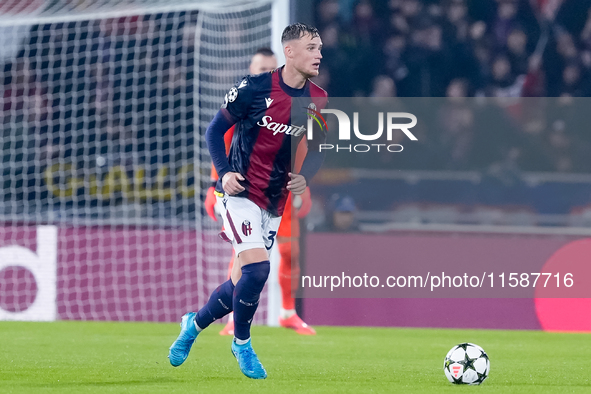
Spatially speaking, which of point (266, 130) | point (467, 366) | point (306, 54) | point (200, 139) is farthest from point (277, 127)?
point (200, 139)

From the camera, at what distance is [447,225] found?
7965mm

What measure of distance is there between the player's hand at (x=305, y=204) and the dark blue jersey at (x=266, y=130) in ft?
8.25

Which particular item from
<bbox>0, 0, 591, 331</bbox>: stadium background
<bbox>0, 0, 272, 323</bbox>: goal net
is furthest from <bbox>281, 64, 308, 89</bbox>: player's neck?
<bbox>0, 0, 272, 323</bbox>: goal net

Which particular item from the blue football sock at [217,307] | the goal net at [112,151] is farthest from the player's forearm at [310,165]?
the goal net at [112,151]

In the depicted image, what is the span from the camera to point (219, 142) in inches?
175

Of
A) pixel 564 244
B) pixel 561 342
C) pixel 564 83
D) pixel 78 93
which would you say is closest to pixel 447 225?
pixel 564 244

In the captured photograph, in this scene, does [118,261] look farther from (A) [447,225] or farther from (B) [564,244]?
(B) [564,244]

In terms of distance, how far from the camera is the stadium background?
8.02 metres

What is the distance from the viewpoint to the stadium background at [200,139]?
8016mm

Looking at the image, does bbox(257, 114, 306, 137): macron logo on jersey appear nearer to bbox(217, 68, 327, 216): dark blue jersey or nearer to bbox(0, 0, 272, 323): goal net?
bbox(217, 68, 327, 216): dark blue jersey

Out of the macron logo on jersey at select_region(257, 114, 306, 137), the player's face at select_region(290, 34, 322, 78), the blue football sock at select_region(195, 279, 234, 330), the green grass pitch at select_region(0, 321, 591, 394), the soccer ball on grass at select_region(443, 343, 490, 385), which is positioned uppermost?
the player's face at select_region(290, 34, 322, 78)

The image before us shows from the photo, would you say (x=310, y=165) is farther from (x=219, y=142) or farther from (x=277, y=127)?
(x=219, y=142)

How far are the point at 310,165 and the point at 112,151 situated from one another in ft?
17.7

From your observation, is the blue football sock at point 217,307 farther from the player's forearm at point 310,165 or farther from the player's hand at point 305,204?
the player's hand at point 305,204
